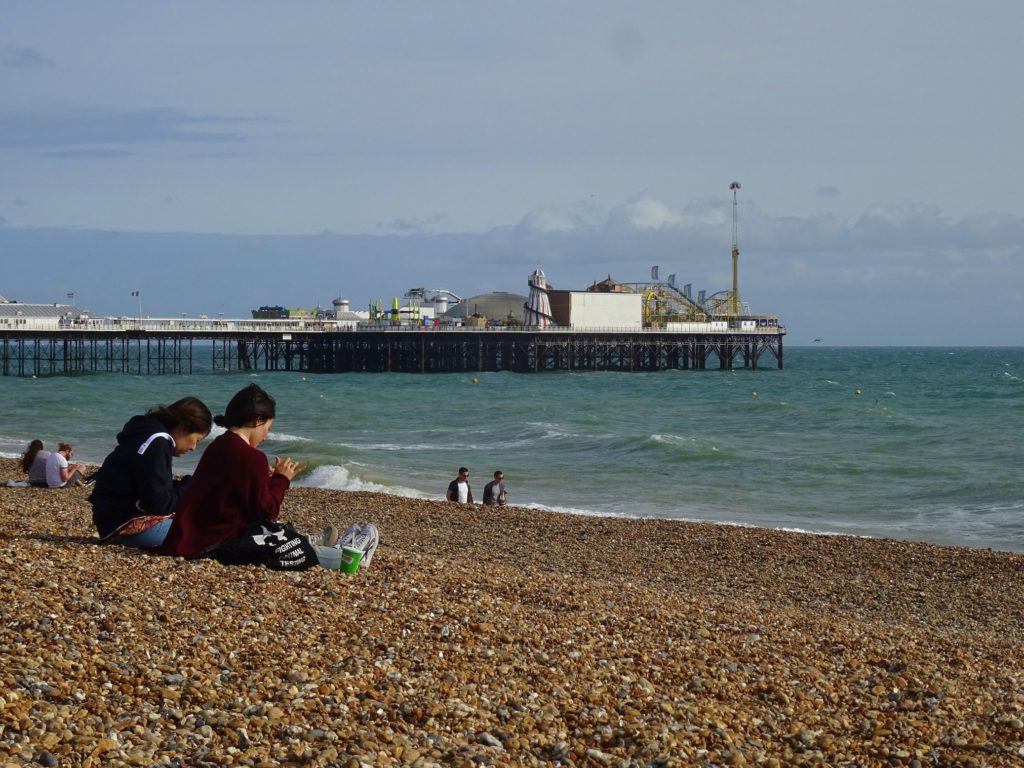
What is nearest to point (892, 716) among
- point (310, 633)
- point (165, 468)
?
point (310, 633)

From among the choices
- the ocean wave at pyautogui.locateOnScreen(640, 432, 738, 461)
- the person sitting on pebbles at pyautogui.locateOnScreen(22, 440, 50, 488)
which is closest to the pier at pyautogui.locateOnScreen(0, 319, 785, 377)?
the ocean wave at pyautogui.locateOnScreen(640, 432, 738, 461)

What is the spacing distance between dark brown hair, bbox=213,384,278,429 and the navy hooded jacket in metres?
0.36

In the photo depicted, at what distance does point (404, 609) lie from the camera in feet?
18.7

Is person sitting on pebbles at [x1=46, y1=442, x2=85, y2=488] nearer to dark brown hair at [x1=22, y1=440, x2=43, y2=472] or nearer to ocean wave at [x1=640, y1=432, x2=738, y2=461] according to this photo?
dark brown hair at [x1=22, y1=440, x2=43, y2=472]

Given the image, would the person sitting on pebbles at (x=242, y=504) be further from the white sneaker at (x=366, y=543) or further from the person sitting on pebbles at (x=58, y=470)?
the person sitting on pebbles at (x=58, y=470)

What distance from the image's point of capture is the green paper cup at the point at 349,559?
6371 mm

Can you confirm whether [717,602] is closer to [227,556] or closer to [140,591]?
[227,556]

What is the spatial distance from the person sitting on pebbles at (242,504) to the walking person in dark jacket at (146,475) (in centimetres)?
16

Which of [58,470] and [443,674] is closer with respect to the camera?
[443,674]

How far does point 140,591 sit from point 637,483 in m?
15.4

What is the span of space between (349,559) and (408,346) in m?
59.1

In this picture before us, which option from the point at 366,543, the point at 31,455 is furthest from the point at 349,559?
the point at 31,455

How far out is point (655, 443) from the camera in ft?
84.1

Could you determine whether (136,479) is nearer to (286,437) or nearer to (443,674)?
(443,674)
